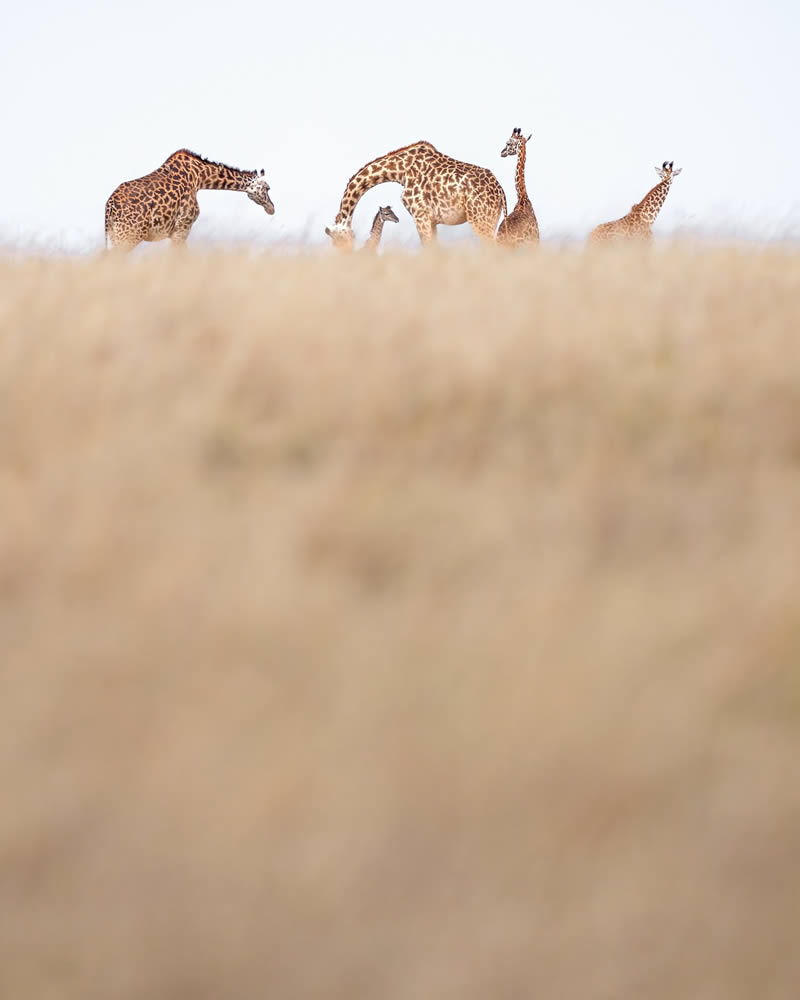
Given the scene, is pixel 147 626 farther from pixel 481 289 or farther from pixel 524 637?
pixel 481 289

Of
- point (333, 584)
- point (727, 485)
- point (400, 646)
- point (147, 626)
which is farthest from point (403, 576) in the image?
point (727, 485)

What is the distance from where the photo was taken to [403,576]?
9.60ft

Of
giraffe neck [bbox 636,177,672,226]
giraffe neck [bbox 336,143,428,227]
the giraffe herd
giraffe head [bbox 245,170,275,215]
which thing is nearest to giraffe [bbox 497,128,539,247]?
the giraffe herd

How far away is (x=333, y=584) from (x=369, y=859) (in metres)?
0.95

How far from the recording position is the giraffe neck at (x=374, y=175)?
11.2 m

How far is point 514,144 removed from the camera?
1197 cm

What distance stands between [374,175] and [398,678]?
383 inches

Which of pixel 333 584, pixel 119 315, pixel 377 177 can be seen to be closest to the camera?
pixel 333 584

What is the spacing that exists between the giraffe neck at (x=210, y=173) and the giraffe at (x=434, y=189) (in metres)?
1.82

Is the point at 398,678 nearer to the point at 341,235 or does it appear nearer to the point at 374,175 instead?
the point at 341,235

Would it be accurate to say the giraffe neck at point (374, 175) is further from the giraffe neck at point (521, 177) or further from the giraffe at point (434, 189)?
the giraffe neck at point (521, 177)

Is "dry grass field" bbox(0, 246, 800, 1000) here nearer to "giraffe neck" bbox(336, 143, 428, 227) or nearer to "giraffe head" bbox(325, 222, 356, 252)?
"giraffe head" bbox(325, 222, 356, 252)

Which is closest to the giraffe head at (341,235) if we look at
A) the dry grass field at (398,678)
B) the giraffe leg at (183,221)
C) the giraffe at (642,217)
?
the giraffe leg at (183,221)

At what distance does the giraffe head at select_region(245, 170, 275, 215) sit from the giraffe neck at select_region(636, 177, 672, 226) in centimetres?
434
